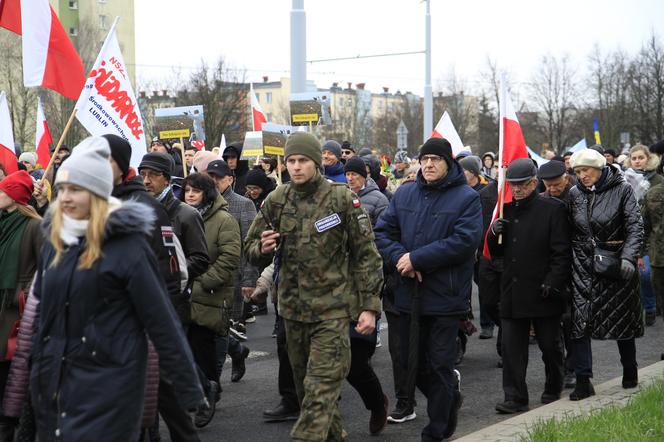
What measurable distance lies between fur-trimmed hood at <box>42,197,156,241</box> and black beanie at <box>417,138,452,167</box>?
289cm

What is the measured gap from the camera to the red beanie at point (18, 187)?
666 centimetres

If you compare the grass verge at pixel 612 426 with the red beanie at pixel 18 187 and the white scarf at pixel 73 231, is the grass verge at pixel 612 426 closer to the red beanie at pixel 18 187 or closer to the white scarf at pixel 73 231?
the white scarf at pixel 73 231

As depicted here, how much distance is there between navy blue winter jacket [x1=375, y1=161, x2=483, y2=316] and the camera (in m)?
6.59

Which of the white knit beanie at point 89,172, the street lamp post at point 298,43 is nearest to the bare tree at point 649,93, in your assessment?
the street lamp post at point 298,43

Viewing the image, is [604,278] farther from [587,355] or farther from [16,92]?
[16,92]

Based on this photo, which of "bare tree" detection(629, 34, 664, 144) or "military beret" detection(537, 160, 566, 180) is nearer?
"military beret" detection(537, 160, 566, 180)

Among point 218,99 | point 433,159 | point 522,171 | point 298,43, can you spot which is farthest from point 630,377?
point 218,99

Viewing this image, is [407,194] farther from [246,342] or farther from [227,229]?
[246,342]

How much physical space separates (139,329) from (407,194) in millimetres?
3088

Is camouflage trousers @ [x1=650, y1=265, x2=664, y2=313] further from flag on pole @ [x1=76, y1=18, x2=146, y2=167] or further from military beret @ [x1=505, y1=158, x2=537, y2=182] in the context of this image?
flag on pole @ [x1=76, y1=18, x2=146, y2=167]

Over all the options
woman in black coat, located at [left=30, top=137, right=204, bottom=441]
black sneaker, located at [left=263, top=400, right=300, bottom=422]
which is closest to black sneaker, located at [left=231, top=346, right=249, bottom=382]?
black sneaker, located at [left=263, top=400, right=300, bottom=422]

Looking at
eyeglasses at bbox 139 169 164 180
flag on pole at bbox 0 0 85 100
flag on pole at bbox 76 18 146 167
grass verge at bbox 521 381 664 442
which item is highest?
flag on pole at bbox 0 0 85 100

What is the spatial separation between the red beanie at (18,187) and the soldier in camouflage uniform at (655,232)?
21.6 feet

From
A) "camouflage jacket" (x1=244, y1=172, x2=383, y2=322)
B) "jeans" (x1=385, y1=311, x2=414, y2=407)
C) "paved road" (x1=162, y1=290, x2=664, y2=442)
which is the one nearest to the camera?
"camouflage jacket" (x1=244, y1=172, x2=383, y2=322)
